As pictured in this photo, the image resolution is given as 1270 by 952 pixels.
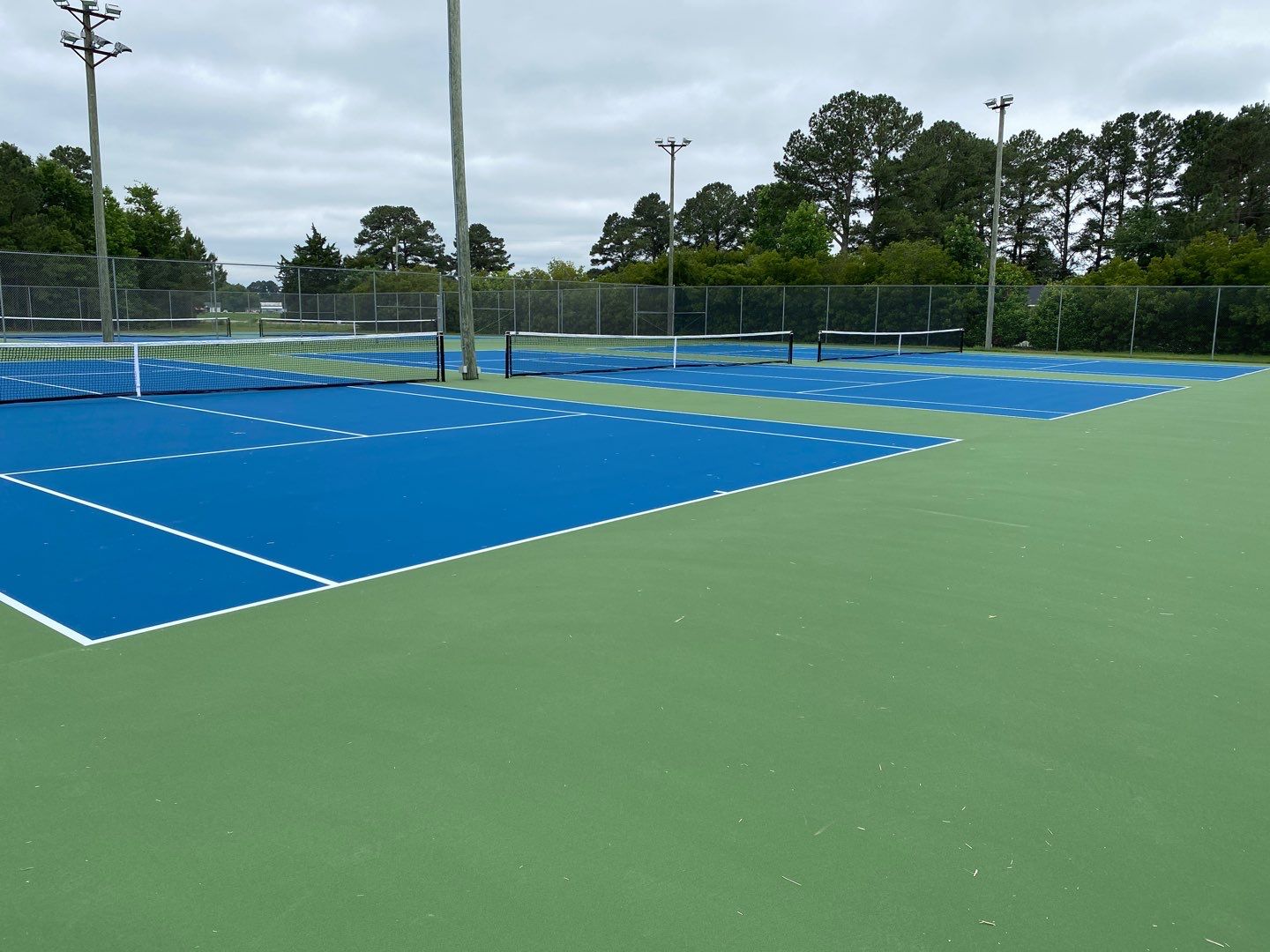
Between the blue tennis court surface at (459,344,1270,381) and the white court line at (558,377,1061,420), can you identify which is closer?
the white court line at (558,377,1061,420)

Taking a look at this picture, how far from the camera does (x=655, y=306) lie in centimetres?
4262

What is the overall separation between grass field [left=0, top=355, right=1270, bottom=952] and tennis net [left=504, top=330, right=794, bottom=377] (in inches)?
504

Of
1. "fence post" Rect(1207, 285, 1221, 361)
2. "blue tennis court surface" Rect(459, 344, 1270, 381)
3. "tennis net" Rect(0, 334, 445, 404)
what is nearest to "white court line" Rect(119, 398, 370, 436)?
"tennis net" Rect(0, 334, 445, 404)

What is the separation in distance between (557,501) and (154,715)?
4.13m

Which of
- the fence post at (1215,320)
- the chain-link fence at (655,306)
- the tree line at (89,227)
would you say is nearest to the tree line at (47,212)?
the tree line at (89,227)

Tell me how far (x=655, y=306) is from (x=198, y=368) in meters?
23.9

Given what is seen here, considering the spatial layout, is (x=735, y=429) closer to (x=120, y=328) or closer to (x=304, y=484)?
(x=304, y=484)

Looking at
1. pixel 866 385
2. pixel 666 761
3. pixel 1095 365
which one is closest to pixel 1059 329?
pixel 1095 365

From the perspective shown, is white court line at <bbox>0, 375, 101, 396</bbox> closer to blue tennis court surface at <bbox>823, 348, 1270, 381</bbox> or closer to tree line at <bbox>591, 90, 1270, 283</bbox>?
blue tennis court surface at <bbox>823, 348, 1270, 381</bbox>

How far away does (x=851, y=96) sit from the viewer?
64.0 meters

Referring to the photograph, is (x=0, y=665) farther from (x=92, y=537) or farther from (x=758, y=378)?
(x=758, y=378)

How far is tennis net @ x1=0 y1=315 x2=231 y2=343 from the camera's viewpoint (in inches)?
1225

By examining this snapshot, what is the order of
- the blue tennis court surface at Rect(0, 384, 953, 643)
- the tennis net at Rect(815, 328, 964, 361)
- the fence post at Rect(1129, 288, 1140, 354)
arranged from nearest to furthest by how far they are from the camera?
1. the blue tennis court surface at Rect(0, 384, 953, 643)
2. the tennis net at Rect(815, 328, 964, 361)
3. the fence post at Rect(1129, 288, 1140, 354)

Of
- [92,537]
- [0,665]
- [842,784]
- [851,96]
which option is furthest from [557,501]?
[851,96]
